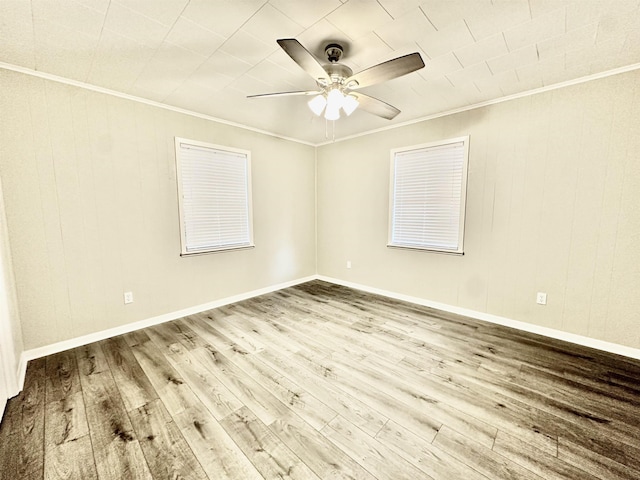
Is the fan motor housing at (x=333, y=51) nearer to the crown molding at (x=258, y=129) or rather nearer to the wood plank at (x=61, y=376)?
the crown molding at (x=258, y=129)

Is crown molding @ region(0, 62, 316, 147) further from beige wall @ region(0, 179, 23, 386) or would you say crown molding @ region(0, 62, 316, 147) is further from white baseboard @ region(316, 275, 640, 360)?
white baseboard @ region(316, 275, 640, 360)

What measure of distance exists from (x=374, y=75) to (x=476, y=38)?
2.67 feet

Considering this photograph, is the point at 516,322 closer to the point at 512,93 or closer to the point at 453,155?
the point at 453,155

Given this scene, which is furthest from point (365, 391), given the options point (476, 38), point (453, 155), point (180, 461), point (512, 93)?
point (512, 93)

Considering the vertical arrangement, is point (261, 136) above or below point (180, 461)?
above

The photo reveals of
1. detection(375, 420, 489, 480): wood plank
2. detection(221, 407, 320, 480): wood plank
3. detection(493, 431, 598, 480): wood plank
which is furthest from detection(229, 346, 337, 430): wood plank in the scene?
detection(493, 431, 598, 480): wood plank

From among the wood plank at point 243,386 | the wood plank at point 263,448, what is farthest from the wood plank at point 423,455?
the wood plank at point 243,386

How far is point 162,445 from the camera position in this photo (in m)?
1.46

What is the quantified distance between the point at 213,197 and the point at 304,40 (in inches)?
88.8

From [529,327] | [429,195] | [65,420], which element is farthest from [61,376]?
[529,327]

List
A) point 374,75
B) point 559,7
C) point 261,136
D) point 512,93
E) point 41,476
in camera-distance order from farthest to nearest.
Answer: point 261,136
point 512,93
point 374,75
point 559,7
point 41,476

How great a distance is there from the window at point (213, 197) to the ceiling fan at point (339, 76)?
170cm

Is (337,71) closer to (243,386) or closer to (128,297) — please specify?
(243,386)

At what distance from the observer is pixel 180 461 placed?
137cm
